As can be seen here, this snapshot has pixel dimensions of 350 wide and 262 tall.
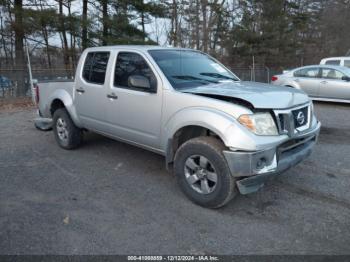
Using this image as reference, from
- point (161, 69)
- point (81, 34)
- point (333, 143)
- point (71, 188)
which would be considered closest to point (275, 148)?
point (161, 69)

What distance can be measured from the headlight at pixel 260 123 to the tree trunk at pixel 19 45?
12129 millimetres

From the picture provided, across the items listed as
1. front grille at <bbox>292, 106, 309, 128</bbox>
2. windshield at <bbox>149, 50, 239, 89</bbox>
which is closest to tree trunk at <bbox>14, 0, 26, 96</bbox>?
windshield at <bbox>149, 50, 239, 89</bbox>

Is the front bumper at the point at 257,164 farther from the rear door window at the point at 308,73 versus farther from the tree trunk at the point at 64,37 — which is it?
the tree trunk at the point at 64,37

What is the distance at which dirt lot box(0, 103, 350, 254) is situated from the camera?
281 centimetres

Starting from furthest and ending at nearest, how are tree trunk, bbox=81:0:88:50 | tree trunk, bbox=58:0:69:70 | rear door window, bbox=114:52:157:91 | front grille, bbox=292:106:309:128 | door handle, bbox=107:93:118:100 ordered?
1. tree trunk, bbox=81:0:88:50
2. tree trunk, bbox=58:0:69:70
3. door handle, bbox=107:93:118:100
4. rear door window, bbox=114:52:157:91
5. front grille, bbox=292:106:309:128

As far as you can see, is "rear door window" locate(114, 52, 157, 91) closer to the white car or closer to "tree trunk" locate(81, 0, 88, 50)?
the white car

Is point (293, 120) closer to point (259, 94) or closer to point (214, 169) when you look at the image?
point (259, 94)

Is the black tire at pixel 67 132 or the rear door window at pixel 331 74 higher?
the rear door window at pixel 331 74

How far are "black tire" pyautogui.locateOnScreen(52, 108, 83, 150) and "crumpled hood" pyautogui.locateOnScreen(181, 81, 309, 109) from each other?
2707 mm

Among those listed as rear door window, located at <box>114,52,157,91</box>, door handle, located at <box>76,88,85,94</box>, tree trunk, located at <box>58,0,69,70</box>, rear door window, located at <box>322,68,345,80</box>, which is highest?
tree trunk, located at <box>58,0,69,70</box>

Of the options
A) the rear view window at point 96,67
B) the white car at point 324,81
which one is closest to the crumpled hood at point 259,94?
the rear view window at point 96,67

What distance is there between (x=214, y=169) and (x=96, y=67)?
2.81 meters

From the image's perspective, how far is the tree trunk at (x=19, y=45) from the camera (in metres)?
12.6

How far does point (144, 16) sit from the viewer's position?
18.0 meters
